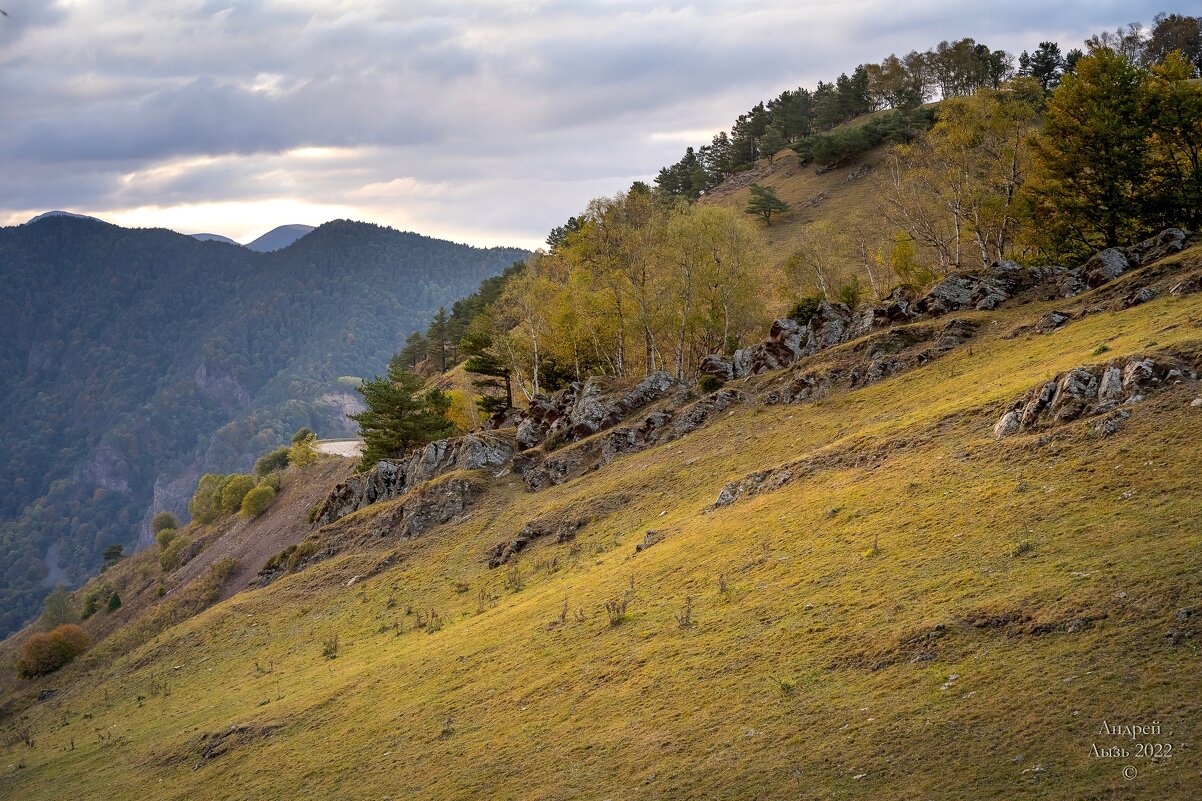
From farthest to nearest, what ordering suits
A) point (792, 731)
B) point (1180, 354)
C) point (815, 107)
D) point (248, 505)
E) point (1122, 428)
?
point (815, 107) < point (248, 505) < point (1180, 354) < point (1122, 428) < point (792, 731)

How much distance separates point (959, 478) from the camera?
2148 cm

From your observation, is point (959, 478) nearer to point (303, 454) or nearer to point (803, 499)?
point (803, 499)

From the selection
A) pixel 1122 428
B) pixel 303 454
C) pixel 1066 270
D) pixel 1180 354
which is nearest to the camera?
pixel 1122 428

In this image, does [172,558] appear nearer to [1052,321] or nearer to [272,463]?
[272,463]

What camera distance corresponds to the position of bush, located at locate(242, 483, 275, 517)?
310 ft

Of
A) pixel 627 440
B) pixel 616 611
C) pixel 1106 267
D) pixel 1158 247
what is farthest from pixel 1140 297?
pixel 627 440

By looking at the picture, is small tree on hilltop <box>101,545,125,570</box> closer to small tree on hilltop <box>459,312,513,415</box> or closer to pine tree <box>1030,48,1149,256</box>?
small tree on hilltop <box>459,312,513,415</box>

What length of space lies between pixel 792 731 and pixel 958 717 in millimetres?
2794

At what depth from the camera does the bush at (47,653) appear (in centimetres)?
5928

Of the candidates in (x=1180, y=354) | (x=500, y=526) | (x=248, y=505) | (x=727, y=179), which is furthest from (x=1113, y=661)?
(x=727, y=179)

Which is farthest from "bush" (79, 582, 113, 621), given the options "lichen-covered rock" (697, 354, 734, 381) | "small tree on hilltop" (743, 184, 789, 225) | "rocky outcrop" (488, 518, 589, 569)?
"small tree on hilltop" (743, 184, 789, 225)

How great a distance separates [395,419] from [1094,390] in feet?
176

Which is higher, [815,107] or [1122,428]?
[815,107]

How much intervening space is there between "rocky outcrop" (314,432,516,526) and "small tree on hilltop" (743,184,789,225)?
74.5m
